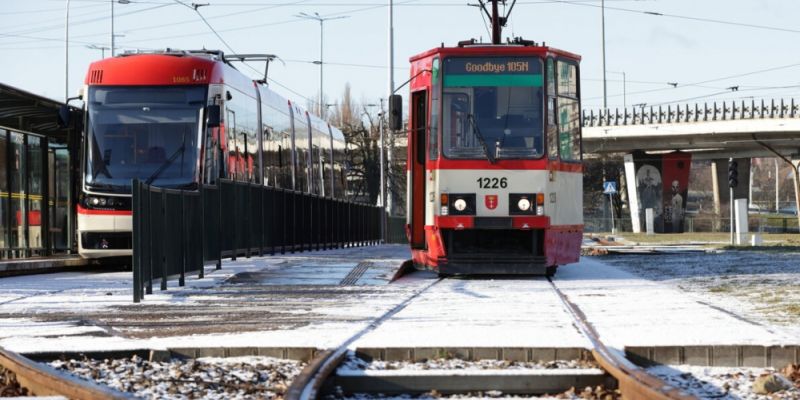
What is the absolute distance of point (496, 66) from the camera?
20.1m

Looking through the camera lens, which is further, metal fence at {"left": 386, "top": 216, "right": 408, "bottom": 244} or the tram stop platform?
metal fence at {"left": 386, "top": 216, "right": 408, "bottom": 244}

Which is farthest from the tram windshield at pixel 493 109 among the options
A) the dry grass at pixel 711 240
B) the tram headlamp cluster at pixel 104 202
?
the dry grass at pixel 711 240

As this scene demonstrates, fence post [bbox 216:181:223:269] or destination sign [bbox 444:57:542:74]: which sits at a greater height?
destination sign [bbox 444:57:542:74]

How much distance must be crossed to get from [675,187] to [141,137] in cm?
7218

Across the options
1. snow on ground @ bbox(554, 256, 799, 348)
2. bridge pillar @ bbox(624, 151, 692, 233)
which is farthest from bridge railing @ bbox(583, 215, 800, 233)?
snow on ground @ bbox(554, 256, 799, 348)

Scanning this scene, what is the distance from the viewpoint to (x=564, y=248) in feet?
68.2

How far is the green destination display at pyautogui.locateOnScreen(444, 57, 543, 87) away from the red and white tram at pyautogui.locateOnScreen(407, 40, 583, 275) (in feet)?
0.05

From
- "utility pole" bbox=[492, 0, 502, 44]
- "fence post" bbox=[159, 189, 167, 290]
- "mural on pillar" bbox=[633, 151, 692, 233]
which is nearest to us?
"fence post" bbox=[159, 189, 167, 290]

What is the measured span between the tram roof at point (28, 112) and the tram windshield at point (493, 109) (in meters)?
6.30

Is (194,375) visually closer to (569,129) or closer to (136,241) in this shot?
(136,241)

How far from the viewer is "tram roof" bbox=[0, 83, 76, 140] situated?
20266 mm

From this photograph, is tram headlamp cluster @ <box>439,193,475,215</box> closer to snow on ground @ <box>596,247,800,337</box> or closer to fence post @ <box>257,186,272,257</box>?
snow on ground @ <box>596,247,800,337</box>

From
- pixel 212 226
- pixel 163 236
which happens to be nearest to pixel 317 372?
pixel 163 236

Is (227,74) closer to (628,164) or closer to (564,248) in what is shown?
(564,248)
